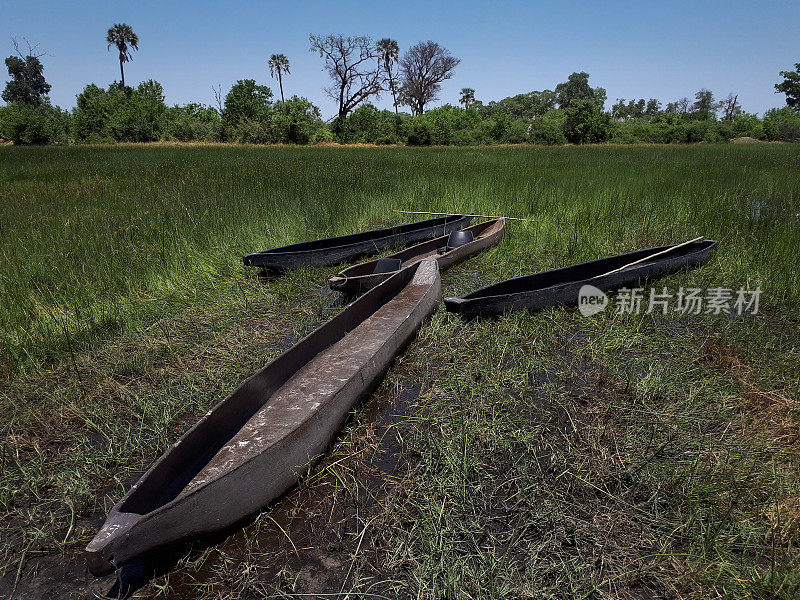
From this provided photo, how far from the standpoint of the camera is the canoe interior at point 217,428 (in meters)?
1.89

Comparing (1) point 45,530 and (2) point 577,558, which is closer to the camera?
(2) point 577,558

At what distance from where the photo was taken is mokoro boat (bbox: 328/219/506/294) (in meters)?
4.75

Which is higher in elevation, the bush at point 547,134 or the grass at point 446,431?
the bush at point 547,134

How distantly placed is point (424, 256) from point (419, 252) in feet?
0.32

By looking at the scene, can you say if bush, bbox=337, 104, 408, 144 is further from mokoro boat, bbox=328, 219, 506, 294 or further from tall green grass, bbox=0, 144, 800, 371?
mokoro boat, bbox=328, 219, 506, 294

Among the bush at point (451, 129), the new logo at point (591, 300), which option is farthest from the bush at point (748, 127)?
the new logo at point (591, 300)

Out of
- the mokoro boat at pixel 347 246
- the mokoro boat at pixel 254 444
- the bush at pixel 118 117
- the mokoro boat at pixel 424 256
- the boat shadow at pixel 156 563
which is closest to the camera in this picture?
the mokoro boat at pixel 254 444

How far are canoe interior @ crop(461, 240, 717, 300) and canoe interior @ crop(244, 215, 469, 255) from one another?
2.68 m

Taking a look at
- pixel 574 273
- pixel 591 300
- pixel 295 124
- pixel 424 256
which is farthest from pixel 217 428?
pixel 295 124

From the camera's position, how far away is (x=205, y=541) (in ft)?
6.63

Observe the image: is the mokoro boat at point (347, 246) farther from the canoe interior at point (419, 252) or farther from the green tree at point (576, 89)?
the green tree at point (576, 89)

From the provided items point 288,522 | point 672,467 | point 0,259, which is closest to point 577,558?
point 672,467

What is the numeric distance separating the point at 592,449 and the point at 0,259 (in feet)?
22.7

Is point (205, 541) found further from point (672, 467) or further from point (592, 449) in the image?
point (672, 467)
